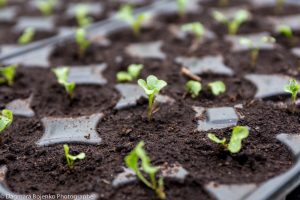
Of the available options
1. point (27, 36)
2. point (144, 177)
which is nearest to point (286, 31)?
point (144, 177)

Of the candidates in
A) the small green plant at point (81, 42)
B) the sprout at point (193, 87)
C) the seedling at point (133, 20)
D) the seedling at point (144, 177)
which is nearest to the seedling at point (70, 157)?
the seedling at point (144, 177)

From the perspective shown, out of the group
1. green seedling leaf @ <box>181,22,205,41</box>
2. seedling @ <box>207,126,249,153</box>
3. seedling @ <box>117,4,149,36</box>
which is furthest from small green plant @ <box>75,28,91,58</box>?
seedling @ <box>207,126,249,153</box>

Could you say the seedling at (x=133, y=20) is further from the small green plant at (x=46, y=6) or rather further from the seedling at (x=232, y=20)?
the small green plant at (x=46, y=6)

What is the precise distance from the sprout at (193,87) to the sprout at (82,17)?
74 cm

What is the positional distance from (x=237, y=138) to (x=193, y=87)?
325mm

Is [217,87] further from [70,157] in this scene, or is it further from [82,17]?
[82,17]

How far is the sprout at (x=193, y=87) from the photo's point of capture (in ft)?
4.33

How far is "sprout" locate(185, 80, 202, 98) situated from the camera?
132 cm

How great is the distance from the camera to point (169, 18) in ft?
6.49

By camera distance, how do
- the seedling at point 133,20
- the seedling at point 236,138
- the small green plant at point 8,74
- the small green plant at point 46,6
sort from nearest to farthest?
the seedling at point 236,138 < the small green plant at point 8,74 < the seedling at point 133,20 < the small green plant at point 46,6

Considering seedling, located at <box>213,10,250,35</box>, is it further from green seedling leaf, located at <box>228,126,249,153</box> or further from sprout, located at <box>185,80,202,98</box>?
green seedling leaf, located at <box>228,126,249,153</box>

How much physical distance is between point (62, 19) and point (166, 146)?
3.72ft

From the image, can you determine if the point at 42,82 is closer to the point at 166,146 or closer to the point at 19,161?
the point at 19,161

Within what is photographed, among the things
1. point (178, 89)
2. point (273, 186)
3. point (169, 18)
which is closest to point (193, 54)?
point (178, 89)
